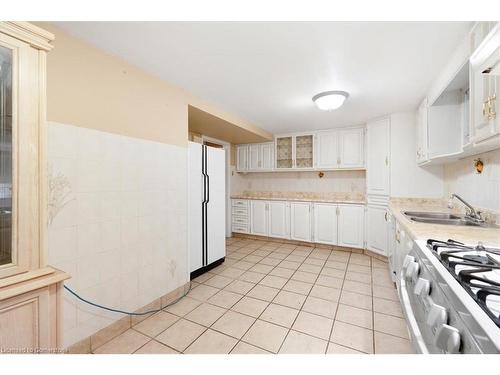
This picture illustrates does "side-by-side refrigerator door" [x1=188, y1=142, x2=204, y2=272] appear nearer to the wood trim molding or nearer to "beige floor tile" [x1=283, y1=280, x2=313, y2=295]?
"beige floor tile" [x1=283, y1=280, x2=313, y2=295]

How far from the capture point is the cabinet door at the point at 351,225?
11.6ft

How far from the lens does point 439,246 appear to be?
1.07 m

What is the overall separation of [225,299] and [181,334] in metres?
0.59

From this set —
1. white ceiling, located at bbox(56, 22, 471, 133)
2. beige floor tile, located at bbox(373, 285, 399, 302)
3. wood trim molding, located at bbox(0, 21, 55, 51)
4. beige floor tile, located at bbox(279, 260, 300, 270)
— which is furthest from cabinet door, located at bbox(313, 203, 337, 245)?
wood trim molding, located at bbox(0, 21, 55, 51)

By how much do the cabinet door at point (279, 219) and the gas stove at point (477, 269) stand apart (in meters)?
3.03

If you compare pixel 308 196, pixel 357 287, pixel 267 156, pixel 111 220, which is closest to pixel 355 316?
pixel 357 287

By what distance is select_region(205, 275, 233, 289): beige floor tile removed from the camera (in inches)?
98.2

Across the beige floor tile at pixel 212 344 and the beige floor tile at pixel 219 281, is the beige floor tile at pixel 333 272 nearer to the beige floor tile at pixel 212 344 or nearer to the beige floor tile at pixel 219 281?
the beige floor tile at pixel 219 281

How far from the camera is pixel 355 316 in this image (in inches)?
74.3

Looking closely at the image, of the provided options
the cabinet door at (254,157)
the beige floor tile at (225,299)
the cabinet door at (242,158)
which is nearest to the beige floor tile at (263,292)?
the beige floor tile at (225,299)

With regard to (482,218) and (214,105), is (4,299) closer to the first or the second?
(214,105)

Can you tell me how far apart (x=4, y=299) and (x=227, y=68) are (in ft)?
6.21

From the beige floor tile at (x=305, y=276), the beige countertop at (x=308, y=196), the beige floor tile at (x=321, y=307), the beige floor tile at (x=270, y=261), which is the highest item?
the beige countertop at (x=308, y=196)

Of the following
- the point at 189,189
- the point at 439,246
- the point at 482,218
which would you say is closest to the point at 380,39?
the point at 439,246
